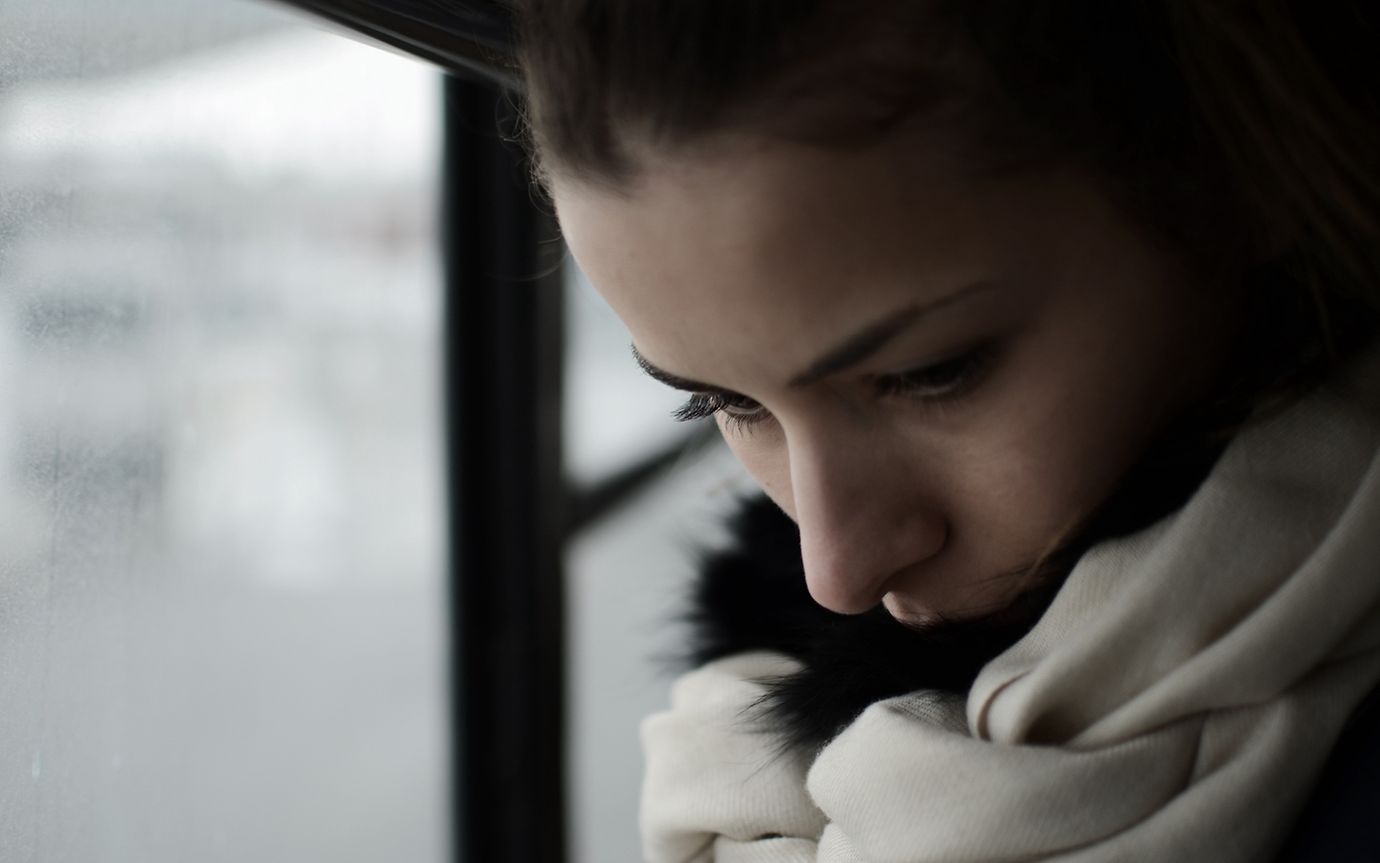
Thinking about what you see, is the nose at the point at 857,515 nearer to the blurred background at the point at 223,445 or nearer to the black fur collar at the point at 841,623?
the black fur collar at the point at 841,623

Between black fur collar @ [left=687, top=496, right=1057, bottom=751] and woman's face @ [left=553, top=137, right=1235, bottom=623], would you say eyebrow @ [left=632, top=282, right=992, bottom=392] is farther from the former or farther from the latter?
black fur collar @ [left=687, top=496, right=1057, bottom=751]

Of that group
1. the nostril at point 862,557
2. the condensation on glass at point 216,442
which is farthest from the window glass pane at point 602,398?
the nostril at point 862,557

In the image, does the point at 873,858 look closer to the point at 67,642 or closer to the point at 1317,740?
the point at 1317,740

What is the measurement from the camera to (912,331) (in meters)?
0.53

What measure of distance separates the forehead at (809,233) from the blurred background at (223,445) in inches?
11.5

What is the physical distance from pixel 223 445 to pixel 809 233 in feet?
2.06

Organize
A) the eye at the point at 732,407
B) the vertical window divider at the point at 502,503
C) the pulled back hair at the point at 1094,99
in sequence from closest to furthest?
the pulled back hair at the point at 1094,99 < the eye at the point at 732,407 < the vertical window divider at the point at 502,503

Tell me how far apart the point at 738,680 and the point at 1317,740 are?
15.1 inches

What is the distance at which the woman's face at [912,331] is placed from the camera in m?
0.52

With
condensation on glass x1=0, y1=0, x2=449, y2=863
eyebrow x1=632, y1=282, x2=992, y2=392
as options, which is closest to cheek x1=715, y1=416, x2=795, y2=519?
eyebrow x1=632, y1=282, x2=992, y2=392

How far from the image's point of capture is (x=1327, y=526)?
56 centimetres

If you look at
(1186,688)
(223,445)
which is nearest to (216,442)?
(223,445)

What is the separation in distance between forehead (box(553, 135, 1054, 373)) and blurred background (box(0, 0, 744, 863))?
291 millimetres

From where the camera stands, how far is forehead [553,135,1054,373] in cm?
51
